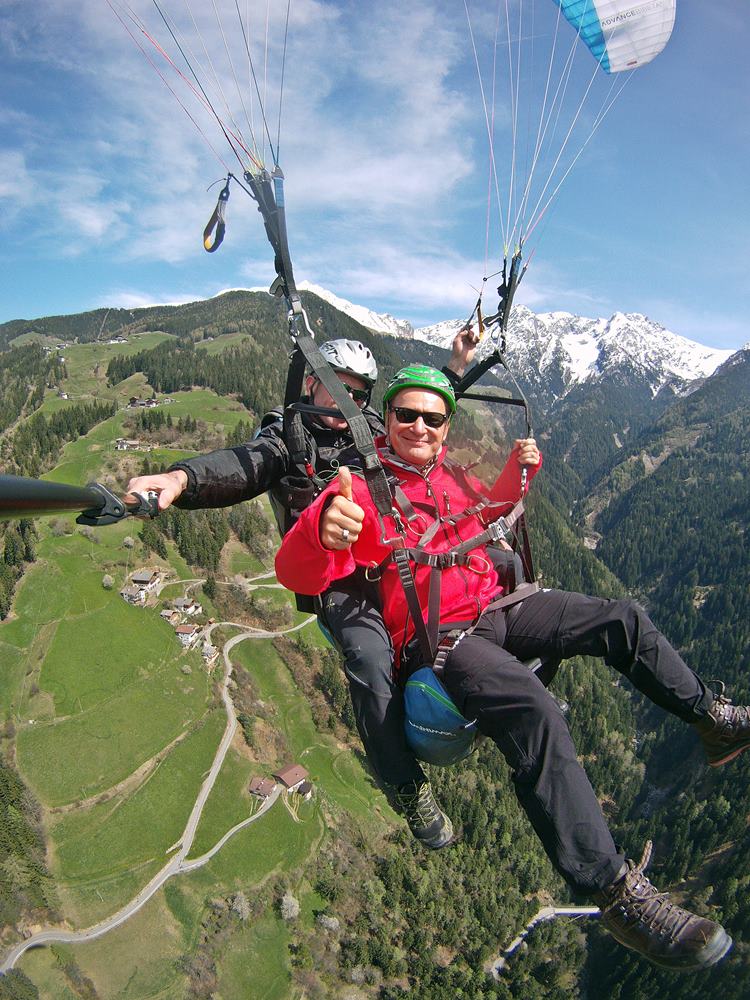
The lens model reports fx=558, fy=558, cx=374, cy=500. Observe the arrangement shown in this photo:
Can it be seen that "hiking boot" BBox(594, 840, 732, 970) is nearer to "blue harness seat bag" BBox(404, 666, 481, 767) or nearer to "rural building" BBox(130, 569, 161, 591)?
"blue harness seat bag" BBox(404, 666, 481, 767)

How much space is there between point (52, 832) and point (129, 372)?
12100 centimetres

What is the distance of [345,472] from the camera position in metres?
3.54

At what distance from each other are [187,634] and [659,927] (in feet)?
212

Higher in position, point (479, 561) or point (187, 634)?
point (479, 561)

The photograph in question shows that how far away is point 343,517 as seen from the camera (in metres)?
3.59

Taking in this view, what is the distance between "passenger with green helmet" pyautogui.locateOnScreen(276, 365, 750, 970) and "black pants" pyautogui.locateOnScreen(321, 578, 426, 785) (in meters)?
0.20

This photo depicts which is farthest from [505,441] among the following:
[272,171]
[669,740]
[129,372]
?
[129,372]

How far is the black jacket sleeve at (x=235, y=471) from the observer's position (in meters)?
4.41

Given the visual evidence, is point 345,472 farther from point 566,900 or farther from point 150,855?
point 566,900

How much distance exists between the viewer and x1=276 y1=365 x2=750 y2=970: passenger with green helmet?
3.43m

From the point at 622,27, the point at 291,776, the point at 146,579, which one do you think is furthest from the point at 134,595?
the point at 622,27

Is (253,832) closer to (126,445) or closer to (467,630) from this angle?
(467,630)

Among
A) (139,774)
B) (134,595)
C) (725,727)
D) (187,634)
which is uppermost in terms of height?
(725,727)

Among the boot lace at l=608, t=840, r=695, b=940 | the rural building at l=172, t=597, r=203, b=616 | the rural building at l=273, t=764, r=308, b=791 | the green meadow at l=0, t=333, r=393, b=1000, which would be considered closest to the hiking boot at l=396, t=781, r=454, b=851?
the boot lace at l=608, t=840, r=695, b=940
